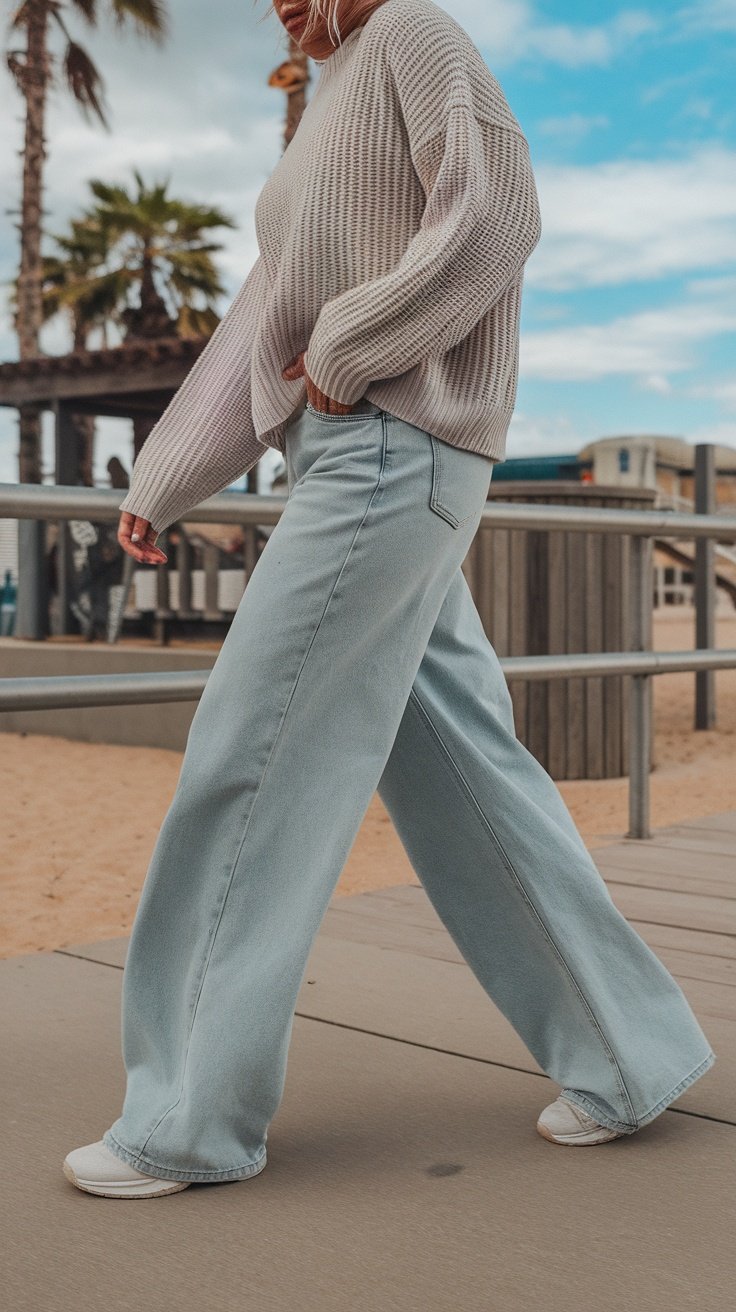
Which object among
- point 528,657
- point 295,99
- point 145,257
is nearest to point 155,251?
point 145,257

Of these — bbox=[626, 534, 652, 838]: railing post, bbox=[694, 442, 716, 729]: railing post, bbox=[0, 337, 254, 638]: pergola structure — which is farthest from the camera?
bbox=[0, 337, 254, 638]: pergola structure

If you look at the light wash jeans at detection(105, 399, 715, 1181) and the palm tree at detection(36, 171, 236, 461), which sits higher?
the palm tree at detection(36, 171, 236, 461)

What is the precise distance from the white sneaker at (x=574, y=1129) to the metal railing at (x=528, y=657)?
1117 mm

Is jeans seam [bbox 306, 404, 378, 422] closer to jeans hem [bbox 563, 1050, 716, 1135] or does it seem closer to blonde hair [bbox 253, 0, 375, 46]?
blonde hair [bbox 253, 0, 375, 46]

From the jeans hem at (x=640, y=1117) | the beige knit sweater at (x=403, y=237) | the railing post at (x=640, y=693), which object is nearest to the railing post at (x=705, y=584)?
the railing post at (x=640, y=693)

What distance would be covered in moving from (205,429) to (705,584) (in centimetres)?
762

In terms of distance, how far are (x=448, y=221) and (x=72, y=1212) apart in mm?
1220

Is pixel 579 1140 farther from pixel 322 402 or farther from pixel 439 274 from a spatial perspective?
pixel 439 274

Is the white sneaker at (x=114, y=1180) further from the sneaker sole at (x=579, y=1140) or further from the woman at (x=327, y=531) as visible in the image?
the sneaker sole at (x=579, y=1140)

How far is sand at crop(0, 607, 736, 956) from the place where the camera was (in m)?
4.74

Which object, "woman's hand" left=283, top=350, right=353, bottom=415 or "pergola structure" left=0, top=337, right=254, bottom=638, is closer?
"woman's hand" left=283, top=350, right=353, bottom=415

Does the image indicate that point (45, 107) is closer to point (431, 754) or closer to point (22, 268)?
point (22, 268)

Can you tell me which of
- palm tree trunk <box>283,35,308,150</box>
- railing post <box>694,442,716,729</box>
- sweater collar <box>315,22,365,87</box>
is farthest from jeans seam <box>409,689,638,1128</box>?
palm tree trunk <box>283,35,308,150</box>

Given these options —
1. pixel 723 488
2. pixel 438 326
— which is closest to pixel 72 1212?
pixel 438 326
